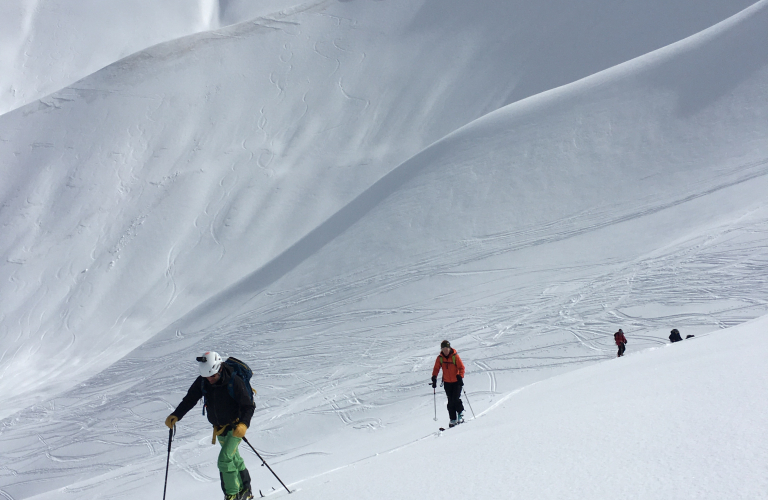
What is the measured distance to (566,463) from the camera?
9.78 feet

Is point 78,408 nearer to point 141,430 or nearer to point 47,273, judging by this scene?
point 141,430

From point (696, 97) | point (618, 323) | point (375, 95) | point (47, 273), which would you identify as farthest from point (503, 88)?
point (47, 273)

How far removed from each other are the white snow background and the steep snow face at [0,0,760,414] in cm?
14

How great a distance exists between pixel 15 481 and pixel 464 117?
71.2ft

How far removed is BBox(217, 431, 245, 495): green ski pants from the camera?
15.0ft

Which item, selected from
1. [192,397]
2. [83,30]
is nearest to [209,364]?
[192,397]

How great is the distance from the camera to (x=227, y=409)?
15.2ft

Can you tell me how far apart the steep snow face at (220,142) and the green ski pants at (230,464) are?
1573cm

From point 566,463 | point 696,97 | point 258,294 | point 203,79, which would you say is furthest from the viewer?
point 203,79

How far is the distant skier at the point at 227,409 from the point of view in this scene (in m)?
4.55

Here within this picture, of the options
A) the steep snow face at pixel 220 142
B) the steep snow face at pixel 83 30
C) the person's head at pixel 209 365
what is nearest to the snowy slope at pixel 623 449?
the person's head at pixel 209 365

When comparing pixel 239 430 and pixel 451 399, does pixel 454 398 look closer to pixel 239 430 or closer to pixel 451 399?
pixel 451 399

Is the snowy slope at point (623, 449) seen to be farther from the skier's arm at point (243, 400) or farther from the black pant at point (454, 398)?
the black pant at point (454, 398)

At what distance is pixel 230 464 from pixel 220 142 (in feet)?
85.9
